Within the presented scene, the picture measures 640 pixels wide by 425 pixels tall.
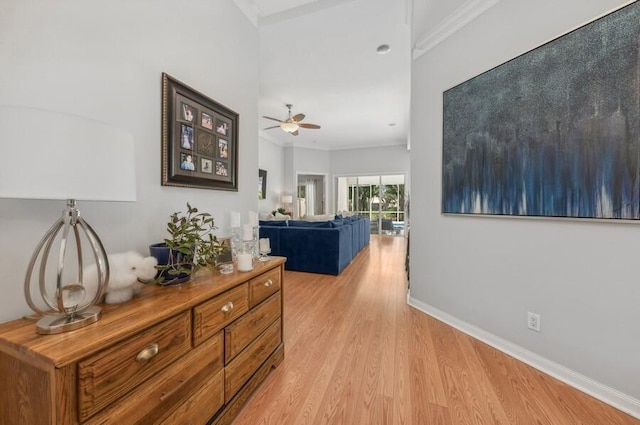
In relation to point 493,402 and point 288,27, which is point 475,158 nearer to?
point 493,402

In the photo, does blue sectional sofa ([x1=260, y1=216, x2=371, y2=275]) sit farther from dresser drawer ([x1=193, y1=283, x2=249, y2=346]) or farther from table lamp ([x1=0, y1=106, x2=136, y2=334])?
table lamp ([x1=0, y1=106, x2=136, y2=334])

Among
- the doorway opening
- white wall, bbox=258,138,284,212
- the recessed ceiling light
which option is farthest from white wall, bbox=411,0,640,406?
the doorway opening

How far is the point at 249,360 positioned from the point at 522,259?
1.95m

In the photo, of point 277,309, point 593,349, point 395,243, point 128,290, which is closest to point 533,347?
point 593,349

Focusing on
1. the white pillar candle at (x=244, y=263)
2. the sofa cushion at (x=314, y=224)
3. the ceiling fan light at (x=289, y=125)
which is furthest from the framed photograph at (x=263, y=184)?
the white pillar candle at (x=244, y=263)

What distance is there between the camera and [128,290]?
41.3 inches

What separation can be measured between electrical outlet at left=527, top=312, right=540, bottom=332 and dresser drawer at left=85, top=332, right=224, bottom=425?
2024 mm

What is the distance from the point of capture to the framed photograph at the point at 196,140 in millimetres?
1555

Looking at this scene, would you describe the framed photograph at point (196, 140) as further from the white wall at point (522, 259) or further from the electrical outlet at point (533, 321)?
the electrical outlet at point (533, 321)

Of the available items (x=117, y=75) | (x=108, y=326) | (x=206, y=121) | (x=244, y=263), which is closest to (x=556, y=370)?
(x=244, y=263)

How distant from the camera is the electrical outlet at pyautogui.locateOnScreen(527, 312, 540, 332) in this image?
1.81 metres

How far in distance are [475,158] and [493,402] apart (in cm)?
171

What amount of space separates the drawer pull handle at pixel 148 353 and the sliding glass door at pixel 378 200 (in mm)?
7857

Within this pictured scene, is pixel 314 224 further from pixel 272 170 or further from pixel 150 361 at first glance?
pixel 272 170
